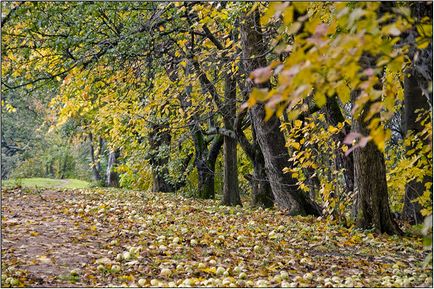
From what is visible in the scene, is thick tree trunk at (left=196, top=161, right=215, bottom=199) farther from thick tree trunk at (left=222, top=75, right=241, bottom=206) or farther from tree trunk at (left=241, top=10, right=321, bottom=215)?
tree trunk at (left=241, top=10, right=321, bottom=215)

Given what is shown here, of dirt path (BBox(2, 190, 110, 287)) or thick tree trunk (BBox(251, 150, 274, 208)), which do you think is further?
thick tree trunk (BBox(251, 150, 274, 208))

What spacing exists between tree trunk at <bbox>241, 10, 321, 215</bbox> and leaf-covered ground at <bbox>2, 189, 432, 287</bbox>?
0.66 meters

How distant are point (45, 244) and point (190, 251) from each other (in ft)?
5.81

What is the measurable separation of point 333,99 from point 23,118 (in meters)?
29.8

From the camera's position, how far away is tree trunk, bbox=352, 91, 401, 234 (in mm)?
8492

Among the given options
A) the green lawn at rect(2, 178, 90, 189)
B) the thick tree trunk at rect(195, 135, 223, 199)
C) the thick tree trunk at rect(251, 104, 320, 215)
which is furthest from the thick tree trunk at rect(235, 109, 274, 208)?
the green lawn at rect(2, 178, 90, 189)

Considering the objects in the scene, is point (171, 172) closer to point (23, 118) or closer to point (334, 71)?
point (334, 71)

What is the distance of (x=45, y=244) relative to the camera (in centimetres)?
669

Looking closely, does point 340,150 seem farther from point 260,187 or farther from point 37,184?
point 37,184

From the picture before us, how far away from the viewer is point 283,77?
2709mm

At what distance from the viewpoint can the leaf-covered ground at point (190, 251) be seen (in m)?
5.51

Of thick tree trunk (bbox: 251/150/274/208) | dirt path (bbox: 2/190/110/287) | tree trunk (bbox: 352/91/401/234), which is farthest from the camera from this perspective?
thick tree trunk (bbox: 251/150/274/208)

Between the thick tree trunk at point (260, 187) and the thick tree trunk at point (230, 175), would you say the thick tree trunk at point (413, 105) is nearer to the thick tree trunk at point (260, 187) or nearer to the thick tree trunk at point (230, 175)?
the thick tree trunk at point (260, 187)

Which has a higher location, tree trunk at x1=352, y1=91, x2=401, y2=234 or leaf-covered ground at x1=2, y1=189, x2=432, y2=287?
tree trunk at x1=352, y1=91, x2=401, y2=234
